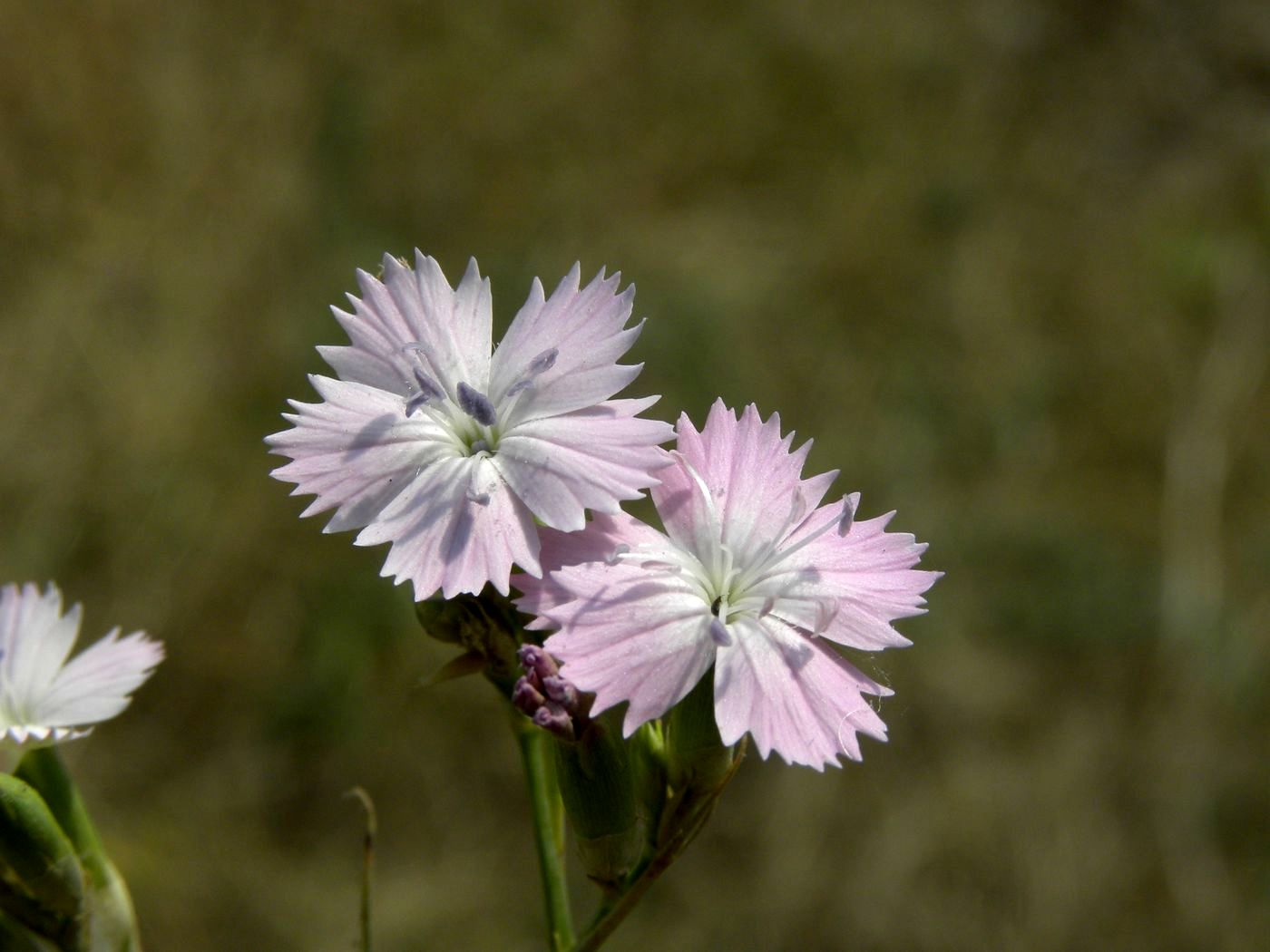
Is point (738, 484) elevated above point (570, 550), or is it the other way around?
point (738, 484)

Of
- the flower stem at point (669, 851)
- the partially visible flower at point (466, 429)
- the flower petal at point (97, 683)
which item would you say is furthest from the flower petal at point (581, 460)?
the flower petal at point (97, 683)

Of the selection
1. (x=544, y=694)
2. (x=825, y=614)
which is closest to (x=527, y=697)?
(x=544, y=694)

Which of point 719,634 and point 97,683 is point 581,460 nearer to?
point 719,634

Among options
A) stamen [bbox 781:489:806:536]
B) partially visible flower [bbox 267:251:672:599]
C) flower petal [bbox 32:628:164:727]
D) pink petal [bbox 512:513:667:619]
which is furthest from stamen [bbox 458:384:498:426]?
flower petal [bbox 32:628:164:727]

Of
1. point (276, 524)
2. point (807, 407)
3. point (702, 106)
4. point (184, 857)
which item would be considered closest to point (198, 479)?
point (276, 524)

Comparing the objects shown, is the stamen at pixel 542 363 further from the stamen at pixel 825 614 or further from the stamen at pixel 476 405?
the stamen at pixel 825 614

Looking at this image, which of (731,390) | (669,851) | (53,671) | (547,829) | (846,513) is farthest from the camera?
(731,390)
